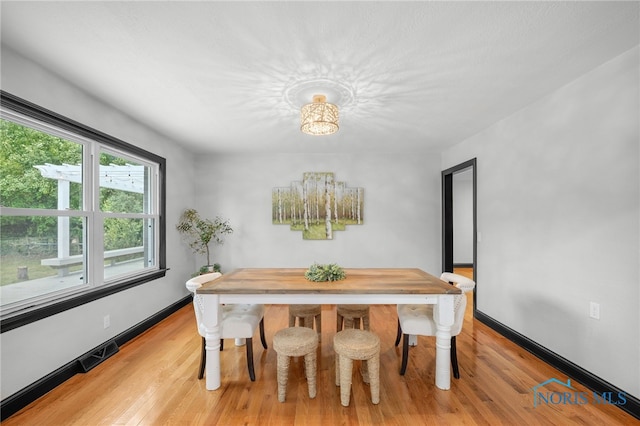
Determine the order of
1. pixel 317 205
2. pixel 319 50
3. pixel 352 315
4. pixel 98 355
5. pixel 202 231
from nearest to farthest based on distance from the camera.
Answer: pixel 319 50 < pixel 98 355 < pixel 352 315 < pixel 202 231 < pixel 317 205

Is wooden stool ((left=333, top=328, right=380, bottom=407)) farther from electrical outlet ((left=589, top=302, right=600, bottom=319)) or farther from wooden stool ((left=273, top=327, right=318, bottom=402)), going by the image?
electrical outlet ((left=589, top=302, right=600, bottom=319))

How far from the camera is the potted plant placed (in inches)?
160

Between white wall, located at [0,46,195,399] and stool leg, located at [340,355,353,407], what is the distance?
220 centimetres

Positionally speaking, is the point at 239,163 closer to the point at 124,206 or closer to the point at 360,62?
the point at 124,206

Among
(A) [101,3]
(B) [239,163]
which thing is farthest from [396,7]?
(B) [239,163]

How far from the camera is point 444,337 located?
2031mm

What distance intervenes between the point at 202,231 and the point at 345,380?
3.34 meters

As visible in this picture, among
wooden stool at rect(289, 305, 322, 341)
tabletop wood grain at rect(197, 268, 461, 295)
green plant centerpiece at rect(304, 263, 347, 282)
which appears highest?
green plant centerpiece at rect(304, 263, 347, 282)

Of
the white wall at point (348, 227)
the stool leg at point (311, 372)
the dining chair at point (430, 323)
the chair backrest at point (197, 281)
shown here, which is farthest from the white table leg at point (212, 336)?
the white wall at point (348, 227)

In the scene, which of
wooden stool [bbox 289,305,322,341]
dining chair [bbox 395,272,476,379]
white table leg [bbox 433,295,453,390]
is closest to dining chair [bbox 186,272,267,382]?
wooden stool [bbox 289,305,322,341]

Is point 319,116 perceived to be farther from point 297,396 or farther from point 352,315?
point 297,396

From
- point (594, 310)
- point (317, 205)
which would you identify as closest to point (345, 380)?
point (594, 310)

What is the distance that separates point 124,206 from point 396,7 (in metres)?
3.21

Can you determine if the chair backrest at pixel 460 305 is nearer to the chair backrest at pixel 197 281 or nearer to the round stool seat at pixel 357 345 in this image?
the round stool seat at pixel 357 345
